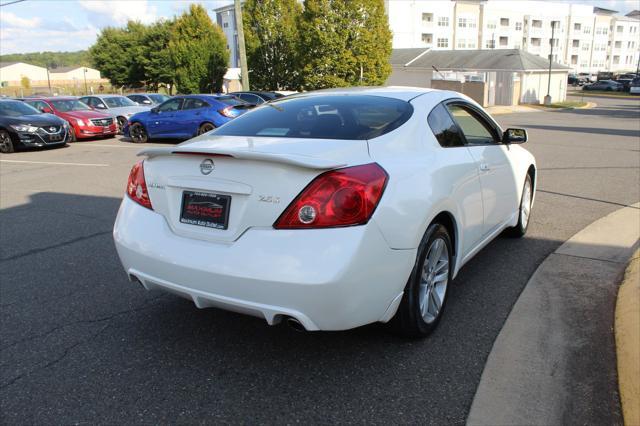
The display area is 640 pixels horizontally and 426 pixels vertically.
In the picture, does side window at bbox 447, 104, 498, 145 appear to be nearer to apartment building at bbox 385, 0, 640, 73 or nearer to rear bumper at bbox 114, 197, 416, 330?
rear bumper at bbox 114, 197, 416, 330

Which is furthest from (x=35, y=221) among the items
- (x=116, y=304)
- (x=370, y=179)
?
(x=370, y=179)

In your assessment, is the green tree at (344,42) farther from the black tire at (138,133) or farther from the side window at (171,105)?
the black tire at (138,133)

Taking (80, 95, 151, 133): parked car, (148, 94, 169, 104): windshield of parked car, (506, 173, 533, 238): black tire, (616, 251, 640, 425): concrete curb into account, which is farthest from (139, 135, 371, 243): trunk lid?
(148, 94, 169, 104): windshield of parked car

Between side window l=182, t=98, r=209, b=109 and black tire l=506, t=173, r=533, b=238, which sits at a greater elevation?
side window l=182, t=98, r=209, b=109

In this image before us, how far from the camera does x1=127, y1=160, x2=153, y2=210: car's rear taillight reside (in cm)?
337

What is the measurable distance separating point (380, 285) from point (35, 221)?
5.53 metres

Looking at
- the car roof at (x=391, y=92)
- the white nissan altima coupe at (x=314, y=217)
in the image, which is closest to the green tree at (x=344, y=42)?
the car roof at (x=391, y=92)

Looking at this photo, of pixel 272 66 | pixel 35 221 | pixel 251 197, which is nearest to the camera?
pixel 251 197

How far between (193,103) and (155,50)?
120 ft

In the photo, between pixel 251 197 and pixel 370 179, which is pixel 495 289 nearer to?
pixel 370 179

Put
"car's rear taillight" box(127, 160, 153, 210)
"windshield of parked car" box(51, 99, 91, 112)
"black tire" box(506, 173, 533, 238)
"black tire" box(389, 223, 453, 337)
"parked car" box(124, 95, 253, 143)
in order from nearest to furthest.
Answer: 1. "black tire" box(389, 223, 453, 337)
2. "car's rear taillight" box(127, 160, 153, 210)
3. "black tire" box(506, 173, 533, 238)
4. "parked car" box(124, 95, 253, 143)
5. "windshield of parked car" box(51, 99, 91, 112)

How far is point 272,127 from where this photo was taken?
3760mm

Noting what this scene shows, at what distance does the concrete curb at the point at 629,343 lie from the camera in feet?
8.92

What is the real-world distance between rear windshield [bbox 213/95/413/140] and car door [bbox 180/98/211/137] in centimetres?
1134
